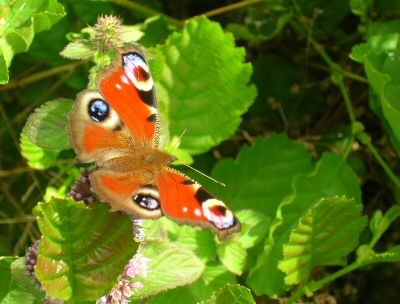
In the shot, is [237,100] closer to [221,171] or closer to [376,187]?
[221,171]

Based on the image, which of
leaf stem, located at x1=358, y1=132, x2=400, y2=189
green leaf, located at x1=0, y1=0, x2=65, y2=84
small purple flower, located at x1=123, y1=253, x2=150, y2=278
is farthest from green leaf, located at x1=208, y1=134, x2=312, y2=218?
green leaf, located at x1=0, y1=0, x2=65, y2=84

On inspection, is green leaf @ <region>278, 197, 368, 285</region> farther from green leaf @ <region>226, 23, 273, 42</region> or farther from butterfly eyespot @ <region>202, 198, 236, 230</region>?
green leaf @ <region>226, 23, 273, 42</region>

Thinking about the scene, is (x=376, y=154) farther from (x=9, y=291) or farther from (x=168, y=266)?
(x=9, y=291)

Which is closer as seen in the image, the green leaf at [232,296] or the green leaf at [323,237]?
the green leaf at [232,296]

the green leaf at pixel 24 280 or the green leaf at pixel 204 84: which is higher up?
the green leaf at pixel 204 84

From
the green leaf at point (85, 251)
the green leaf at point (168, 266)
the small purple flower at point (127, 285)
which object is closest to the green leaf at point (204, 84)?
the green leaf at point (168, 266)

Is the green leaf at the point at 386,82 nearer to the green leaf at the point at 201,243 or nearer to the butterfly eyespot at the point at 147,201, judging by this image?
the green leaf at the point at 201,243

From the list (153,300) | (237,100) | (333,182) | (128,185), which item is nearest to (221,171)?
(237,100)
